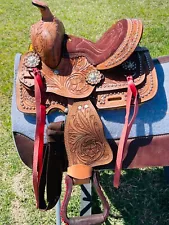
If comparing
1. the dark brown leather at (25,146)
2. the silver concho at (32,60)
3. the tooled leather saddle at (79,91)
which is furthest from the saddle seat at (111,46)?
the dark brown leather at (25,146)

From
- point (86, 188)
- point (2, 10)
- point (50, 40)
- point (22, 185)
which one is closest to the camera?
point (50, 40)

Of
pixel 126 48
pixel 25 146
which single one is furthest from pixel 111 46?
pixel 25 146

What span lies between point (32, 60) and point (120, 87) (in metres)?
0.37

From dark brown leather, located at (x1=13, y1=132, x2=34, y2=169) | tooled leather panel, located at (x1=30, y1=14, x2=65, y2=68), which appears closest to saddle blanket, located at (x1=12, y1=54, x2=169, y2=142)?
dark brown leather, located at (x1=13, y1=132, x2=34, y2=169)

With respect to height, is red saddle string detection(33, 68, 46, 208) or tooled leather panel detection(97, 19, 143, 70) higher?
tooled leather panel detection(97, 19, 143, 70)

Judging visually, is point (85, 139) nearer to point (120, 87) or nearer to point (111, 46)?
point (120, 87)

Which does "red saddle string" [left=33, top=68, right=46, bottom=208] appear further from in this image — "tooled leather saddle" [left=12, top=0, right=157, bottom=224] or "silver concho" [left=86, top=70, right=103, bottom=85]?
"silver concho" [left=86, top=70, right=103, bottom=85]

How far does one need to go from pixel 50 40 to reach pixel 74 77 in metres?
0.17

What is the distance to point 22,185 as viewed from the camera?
7.66ft

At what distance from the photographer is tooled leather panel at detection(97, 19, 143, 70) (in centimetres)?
145

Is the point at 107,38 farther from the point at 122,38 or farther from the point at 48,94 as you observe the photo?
the point at 48,94

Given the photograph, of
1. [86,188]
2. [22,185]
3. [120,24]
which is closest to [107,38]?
[120,24]

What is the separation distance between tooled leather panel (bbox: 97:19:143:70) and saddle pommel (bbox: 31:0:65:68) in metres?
0.19

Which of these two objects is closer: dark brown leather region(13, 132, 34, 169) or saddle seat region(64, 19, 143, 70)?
saddle seat region(64, 19, 143, 70)
